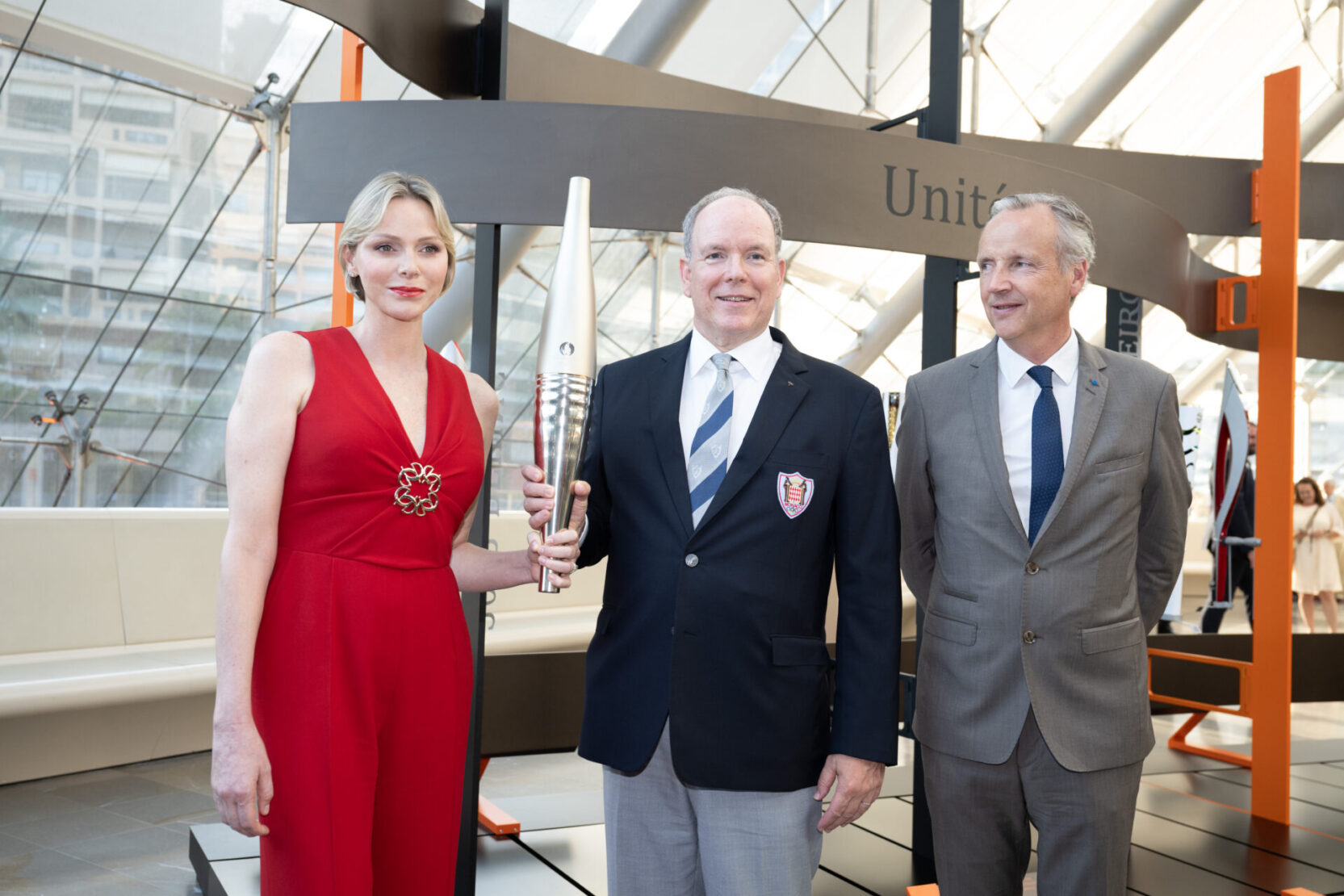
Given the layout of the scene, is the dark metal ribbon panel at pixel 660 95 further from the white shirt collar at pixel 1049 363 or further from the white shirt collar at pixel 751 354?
the white shirt collar at pixel 751 354

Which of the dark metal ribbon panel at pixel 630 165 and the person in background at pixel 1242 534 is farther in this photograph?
the person in background at pixel 1242 534

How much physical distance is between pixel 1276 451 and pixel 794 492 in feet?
11.6

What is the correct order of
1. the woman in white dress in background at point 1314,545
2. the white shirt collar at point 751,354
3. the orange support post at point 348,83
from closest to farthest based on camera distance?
the white shirt collar at point 751,354
the orange support post at point 348,83
the woman in white dress in background at point 1314,545

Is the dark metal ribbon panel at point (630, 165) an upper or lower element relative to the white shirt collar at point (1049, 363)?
upper

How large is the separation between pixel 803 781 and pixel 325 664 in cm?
81

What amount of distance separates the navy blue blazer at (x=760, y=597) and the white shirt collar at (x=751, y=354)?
31 millimetres

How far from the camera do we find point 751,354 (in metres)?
1.87

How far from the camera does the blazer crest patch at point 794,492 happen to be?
1772mm

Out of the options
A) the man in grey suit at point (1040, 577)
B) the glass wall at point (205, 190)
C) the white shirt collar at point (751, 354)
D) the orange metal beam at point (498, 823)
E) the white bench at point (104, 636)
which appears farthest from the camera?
the glass wall at point (205, 190)

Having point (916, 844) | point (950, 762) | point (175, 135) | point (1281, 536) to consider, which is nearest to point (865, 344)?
point (175, 135)

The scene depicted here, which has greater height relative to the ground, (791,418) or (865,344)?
(865,344)

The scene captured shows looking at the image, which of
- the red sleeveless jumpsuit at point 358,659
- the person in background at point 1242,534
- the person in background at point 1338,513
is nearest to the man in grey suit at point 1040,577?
the red sleeveless jumpsuit at point 358,659

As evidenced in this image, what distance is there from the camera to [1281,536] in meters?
4.40

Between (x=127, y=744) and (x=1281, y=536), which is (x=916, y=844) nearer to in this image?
(x=1281, y=536)
